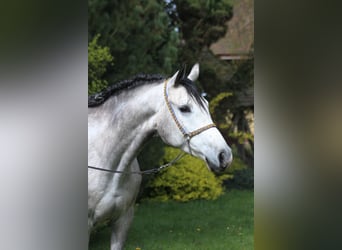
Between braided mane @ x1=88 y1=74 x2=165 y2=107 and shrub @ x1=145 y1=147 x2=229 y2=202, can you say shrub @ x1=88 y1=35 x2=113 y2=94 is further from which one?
shrub @ x1=145 y1=147 x2=229 y2=202

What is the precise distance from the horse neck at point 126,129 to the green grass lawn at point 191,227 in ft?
2.28

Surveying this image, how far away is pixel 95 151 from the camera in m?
3.22

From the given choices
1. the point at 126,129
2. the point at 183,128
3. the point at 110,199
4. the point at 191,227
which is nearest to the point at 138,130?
the point at 126,129

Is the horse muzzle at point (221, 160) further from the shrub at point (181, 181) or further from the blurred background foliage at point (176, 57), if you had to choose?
the shrub at point (181, 181)

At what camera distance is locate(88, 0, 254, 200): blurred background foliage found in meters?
3.95

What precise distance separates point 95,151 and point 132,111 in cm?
37

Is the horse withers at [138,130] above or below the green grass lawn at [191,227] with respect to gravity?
above

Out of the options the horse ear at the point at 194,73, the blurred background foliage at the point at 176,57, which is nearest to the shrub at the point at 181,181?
the blurred background foliage at the point at 176,57

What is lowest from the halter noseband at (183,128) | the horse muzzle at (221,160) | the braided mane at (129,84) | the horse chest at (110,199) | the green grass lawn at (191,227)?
the green grass lawn at (191,227)

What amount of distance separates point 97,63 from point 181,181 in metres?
1.33

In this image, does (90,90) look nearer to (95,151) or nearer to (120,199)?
(95,151)

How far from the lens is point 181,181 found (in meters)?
4.37

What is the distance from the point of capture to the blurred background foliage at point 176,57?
3951 millimetres
